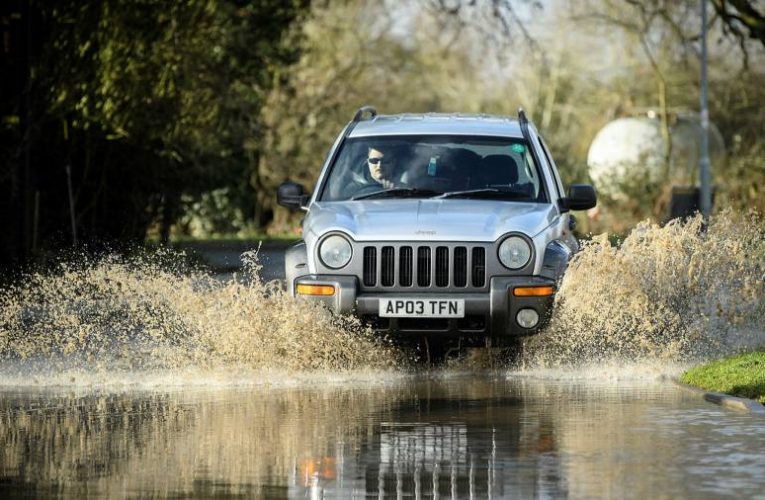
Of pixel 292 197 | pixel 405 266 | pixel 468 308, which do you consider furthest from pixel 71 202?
pixel 468 308

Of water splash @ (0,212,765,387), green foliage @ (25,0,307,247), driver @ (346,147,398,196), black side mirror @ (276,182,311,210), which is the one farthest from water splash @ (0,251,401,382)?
green foliage @ (25,0,307,247)

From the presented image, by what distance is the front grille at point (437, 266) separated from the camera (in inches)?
540

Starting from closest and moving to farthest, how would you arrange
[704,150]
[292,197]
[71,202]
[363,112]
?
[292,197] < [363,112] < [71,202] < [704,150]

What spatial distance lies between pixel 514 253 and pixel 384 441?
3.71 m

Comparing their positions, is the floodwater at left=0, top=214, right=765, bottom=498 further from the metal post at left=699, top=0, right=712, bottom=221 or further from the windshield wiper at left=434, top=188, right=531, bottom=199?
the metal post at left=699, top=0, right=712, bottom=221

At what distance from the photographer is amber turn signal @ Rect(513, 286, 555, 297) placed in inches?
537

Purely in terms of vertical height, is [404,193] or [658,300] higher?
[404,193]

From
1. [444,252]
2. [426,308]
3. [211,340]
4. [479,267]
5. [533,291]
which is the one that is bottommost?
[211,340]

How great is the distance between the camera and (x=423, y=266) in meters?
13.8

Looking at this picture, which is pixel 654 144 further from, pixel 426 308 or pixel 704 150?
pixel 426 308

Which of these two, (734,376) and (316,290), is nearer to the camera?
(734,376)

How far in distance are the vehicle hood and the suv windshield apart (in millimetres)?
278

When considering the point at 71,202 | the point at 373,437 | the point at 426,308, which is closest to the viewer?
the point at 373,437

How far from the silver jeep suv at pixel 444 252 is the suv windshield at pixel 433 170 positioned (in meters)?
0.02
